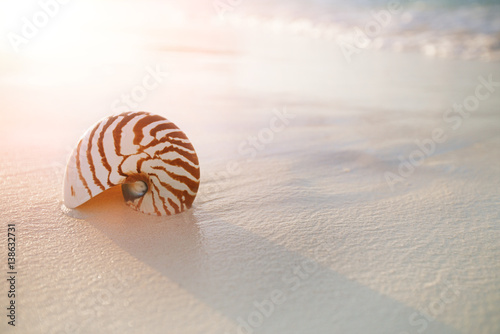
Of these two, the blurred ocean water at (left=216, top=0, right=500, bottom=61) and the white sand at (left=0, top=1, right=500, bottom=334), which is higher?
the blurred ocean water at (left=216, top=0, right=500, bottom=61)

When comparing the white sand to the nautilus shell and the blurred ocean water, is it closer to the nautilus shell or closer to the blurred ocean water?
the nautilus shell

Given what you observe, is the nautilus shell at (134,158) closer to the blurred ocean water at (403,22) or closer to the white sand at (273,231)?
the white sand at (273,231)

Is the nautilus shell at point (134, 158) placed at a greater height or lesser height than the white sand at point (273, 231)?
greater

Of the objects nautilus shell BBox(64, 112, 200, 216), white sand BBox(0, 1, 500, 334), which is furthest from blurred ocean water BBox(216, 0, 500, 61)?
nautilus shell BBox(64, 112, 200, 216)

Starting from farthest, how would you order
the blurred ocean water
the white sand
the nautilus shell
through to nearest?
the blurred ocean water < the nautilus shell < the white sand

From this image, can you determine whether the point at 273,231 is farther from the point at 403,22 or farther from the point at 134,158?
the point at 403,22

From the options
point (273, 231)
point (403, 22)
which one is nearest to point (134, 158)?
point (273, 231)

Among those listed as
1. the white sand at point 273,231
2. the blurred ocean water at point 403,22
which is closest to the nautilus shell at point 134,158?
the white sand at point 273,231

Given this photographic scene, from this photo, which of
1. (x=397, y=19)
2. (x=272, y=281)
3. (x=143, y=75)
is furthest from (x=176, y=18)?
(x=272, y=281)
